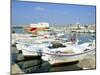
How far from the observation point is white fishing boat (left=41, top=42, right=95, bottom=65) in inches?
90.0

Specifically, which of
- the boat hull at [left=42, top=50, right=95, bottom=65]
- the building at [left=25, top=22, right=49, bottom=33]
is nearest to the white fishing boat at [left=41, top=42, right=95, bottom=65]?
the boat hull at [left=42, top=50, right=95, bottom=65]

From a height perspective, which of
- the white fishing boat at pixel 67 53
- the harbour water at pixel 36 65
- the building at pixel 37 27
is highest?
the building at pixel 37 27

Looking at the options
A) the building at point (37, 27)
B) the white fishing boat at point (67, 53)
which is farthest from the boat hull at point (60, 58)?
the building at point (37, 27)

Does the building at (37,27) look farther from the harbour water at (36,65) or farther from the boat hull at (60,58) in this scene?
the boat hull at (60,58)

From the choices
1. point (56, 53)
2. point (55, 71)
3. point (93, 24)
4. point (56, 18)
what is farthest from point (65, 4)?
point (55, 71)

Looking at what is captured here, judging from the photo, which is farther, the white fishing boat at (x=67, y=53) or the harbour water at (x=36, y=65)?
the white fishing boat at (x=67, y=53)

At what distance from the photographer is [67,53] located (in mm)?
2352

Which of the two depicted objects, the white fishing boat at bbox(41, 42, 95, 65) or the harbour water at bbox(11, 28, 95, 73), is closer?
the harbour water at bbox(11, 28, 95, 73)

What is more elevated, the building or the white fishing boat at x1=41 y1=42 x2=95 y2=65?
the building

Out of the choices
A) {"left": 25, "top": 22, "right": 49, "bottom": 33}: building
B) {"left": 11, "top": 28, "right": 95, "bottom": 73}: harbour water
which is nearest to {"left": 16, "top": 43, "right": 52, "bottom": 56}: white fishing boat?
{"left": 11, "top": 28, "right": 95, "bottom": 73}: harbour water

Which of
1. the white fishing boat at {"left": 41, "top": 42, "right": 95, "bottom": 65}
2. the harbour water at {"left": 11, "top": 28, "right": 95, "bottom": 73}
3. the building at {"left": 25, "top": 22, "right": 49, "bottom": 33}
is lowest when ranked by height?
the harbour water at {"left": 11, "top": 28, "right": 95, "bottom": 73}

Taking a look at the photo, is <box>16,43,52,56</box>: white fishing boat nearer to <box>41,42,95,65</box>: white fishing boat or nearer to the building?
<box>41,42,95,65</box>: white fishing boat

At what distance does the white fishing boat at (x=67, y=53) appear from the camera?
2.29 metres

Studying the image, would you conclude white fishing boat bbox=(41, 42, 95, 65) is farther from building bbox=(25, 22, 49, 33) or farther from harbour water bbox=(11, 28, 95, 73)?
building bbox=(25, 22, 49, 33)
